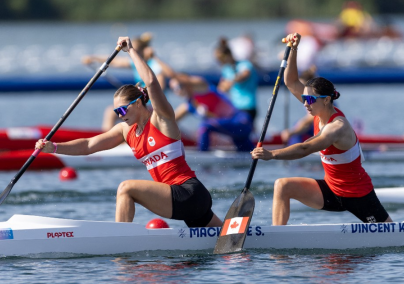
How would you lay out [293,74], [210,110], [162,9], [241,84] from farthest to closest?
[162,9], [241,84], [210,110], [293,74]

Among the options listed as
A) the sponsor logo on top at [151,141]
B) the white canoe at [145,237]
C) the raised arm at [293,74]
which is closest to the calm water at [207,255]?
the white canoe at [145,237]

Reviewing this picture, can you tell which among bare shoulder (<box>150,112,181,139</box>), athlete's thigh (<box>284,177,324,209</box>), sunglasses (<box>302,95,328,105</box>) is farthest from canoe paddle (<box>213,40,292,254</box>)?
bare shoulder (<box>150,112,181,139</box>)

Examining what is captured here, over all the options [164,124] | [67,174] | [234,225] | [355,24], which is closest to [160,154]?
[164,124]

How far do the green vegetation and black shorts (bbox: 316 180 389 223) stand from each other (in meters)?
49.3

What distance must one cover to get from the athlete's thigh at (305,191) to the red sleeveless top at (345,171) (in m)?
0.13

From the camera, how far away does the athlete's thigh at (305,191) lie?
281 inches

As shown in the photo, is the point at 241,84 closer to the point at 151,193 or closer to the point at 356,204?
the point at 356,204

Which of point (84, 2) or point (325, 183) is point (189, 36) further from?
point (325, 183)

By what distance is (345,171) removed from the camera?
7129 mm

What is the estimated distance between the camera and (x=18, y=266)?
686 cm

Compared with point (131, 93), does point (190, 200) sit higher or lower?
lower

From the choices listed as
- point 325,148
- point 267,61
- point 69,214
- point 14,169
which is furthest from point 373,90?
point 325,148

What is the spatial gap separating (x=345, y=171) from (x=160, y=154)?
1544 mm

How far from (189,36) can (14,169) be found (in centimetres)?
3988
